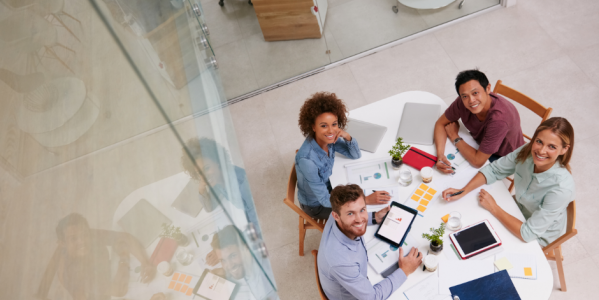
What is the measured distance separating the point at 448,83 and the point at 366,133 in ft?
5.70

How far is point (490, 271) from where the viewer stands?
2.04m

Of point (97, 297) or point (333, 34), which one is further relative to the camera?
point (333, 34)

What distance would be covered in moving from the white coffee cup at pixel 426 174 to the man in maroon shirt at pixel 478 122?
10cm

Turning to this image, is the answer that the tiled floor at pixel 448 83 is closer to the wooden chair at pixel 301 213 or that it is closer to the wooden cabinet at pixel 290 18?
the wooden chair at pixel 301 213

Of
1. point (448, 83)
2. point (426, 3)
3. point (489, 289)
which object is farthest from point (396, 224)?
point (426, 3)

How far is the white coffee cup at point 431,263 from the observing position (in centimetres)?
207

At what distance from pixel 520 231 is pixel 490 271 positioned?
28 centimetres

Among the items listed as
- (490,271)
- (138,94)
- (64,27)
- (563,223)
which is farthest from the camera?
(563,223)

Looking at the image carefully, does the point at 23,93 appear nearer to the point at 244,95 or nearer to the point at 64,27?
the point at 64,27

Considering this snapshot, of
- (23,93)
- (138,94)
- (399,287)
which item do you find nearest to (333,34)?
(399,287)

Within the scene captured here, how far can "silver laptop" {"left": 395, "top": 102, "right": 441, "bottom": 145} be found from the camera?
8.84 feet

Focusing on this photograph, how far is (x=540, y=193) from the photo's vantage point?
225 centimetres

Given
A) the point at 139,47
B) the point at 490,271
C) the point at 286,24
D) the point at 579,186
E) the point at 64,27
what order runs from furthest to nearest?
the point at 286,24 → the point at 579,186 → the point at 490,271 → the point at 139,47 → the point at 64,27

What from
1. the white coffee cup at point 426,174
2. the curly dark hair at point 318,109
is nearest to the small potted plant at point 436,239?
the white coffee cup at point 426,174
